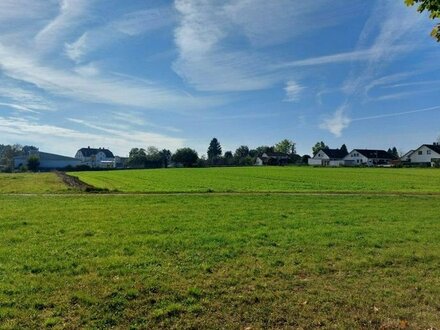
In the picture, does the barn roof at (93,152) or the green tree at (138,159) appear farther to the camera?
the barn roof at (93,152)

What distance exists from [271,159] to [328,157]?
2270 cm

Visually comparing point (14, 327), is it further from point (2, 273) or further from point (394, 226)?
point (394, 226)


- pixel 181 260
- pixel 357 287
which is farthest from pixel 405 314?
pixel 181 260

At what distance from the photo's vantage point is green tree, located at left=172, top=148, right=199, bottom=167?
14888 centimetres

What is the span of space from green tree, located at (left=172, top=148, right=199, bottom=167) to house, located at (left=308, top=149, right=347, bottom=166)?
47305 millimetres

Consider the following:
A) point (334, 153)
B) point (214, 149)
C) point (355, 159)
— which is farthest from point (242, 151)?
point (355, 159)

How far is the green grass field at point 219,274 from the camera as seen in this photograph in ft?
19.3

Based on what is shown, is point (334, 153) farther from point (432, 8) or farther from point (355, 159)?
point (432, 8)

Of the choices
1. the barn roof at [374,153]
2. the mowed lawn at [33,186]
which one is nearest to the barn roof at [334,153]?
the barn roof at [374,153]

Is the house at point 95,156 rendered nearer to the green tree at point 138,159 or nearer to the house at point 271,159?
the green tree at point 138,159

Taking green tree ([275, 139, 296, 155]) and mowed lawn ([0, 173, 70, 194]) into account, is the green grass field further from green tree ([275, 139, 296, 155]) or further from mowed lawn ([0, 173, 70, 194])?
green tree ([275, 139, 296, 155])

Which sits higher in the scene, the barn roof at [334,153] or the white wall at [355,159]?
the barn roof at [334,153]

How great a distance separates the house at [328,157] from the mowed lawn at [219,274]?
143603 millimetres

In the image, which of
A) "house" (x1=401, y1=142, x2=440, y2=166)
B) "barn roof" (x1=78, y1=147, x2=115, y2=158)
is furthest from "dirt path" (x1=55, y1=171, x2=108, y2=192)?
"barn roof" (x1=78, y1=147, x2=115, y2=158)
